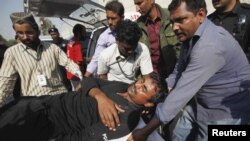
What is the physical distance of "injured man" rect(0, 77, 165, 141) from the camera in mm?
2637

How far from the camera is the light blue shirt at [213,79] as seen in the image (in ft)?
7.13

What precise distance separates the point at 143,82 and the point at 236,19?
1211 mm

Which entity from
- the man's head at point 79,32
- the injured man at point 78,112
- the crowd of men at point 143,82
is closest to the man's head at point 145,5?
the crowd of men at point 143,82

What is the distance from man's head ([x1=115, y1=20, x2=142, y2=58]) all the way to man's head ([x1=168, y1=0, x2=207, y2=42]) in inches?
36.5

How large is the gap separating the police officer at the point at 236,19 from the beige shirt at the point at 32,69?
1.56 m

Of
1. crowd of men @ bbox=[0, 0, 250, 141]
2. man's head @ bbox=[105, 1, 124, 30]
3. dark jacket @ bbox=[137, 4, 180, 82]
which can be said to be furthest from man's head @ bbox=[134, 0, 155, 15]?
man's head @ bbox=[105, 1, 124, 30]

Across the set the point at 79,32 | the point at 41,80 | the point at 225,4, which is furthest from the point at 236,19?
the point at 79,32

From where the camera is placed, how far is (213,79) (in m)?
2.41

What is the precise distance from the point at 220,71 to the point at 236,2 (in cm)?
140

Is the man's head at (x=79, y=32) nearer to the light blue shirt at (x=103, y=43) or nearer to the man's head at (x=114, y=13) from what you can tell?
the light blue shirt at (x=103, y=43)

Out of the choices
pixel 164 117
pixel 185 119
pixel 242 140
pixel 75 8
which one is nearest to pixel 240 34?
pixel 185 119

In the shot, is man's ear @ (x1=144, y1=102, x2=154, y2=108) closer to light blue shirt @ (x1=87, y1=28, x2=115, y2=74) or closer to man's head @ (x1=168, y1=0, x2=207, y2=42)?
man's head @ (x1=168, y1=0, x2=207, y2=42)

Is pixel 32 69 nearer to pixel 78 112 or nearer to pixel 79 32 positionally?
pixel 78 112

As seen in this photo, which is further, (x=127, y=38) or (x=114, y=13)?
(x=114, y=13)
